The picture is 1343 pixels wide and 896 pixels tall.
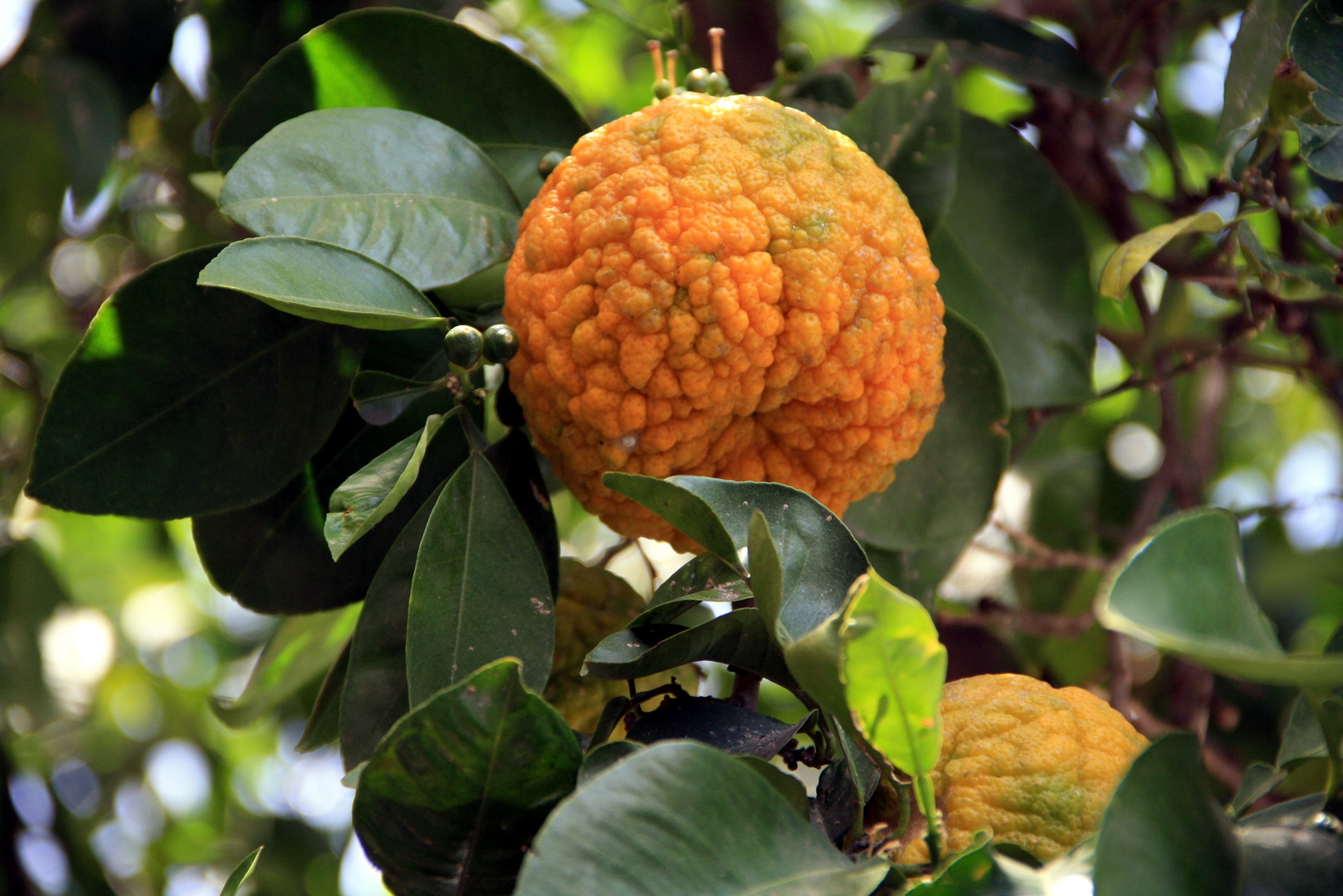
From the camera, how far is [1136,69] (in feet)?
4.38

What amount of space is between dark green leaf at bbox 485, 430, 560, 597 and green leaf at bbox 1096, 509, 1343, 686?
1.46 ft

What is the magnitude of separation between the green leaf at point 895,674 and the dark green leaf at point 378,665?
0.34 m

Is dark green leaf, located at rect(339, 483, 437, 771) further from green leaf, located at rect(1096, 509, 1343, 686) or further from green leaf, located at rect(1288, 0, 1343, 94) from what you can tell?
green leaf, located at rect(1288, 0, 1343, 94)

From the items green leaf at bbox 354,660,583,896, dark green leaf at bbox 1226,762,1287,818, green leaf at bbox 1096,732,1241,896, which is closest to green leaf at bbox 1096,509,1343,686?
green leaf at bbox 1096,732,1241,896

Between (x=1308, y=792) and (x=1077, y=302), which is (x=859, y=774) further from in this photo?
(x=1077, y=302)

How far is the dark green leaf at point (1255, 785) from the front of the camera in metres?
0.63

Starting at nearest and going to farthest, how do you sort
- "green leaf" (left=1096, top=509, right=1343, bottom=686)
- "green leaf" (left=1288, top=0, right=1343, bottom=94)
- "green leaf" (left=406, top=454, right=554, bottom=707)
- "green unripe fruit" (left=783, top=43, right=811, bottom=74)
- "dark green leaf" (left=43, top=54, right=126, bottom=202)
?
"green leaf" (left=1096, top=509, right=1343, bottom=686)
"green leaf" (left=406, top=454, right=554, bottom=707)
"green leaf" (left=1288, top=0, right=1343, bottom=94)
"green unripe fruit" (left=783, top=43, right=811, bottom=74)
"dark green leaf" (left=43, top=54, right=126, bottom=202)

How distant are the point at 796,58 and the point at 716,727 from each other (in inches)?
26.3

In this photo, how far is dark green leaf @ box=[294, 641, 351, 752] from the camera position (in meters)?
0.88

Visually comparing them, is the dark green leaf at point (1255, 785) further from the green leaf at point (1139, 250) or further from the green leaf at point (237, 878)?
the green leaf at point (237, 878)

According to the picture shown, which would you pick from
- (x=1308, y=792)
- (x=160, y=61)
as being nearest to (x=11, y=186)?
(x=160, y=61)

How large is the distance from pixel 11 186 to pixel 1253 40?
5.02 feet

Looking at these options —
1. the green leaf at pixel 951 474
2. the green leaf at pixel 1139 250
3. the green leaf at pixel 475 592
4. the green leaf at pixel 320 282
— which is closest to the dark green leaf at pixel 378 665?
the green leaf at pixel 475 592

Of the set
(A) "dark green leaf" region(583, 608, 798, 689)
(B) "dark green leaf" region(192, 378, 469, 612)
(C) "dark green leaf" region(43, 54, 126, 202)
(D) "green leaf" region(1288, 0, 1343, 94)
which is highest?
(D) "green leaf" region(1288, 0, 1343, 94)
